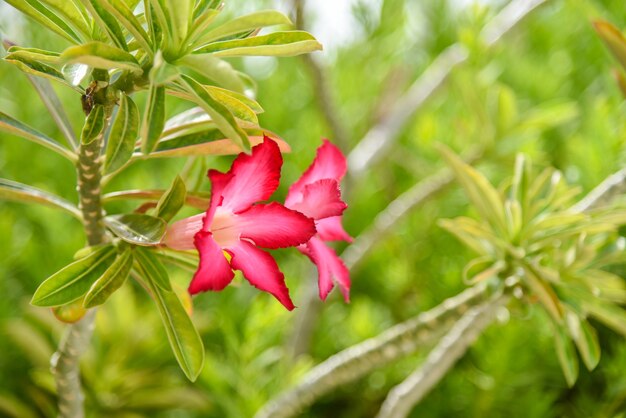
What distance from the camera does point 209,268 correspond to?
17.7 inches

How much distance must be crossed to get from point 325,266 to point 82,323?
0.70 feet

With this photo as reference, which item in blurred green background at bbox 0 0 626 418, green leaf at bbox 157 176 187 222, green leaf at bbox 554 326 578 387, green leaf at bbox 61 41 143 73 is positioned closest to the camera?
green leaf at bbox 61 41 143 73

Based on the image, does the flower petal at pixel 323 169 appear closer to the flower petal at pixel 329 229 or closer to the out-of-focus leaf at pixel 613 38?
the flower petal at pixel 329 229

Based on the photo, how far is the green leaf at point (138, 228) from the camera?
0.49m

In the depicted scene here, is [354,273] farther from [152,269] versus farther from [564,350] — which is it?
[152,269]

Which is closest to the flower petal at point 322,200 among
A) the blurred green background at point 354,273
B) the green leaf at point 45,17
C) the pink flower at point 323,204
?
the pink flower at point 323,204

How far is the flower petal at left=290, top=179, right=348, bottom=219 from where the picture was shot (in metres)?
0.49

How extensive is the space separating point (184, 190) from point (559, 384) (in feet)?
2.57

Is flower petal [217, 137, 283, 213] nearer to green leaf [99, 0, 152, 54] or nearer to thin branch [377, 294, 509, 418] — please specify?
green leaf [99, 0, 152, 54]

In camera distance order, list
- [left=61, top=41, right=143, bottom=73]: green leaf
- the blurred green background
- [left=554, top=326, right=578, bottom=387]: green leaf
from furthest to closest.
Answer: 1. the blurred green background
2. [left=554, top=326, right=578, bottom=387]: green leaf
3. [left=61, top=41, right=143, bottom=73]: green leaf

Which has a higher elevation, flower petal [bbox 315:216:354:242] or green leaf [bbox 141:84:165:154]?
green leaf [bbox 141:84:165:154]

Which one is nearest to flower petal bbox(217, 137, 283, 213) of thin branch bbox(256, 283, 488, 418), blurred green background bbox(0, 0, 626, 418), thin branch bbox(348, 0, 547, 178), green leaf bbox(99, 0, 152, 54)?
green leaf bbox(99, 0, 152, 54)

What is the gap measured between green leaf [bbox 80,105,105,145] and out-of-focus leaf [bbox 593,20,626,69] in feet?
1.73

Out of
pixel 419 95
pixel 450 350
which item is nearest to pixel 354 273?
pixel 419 95
